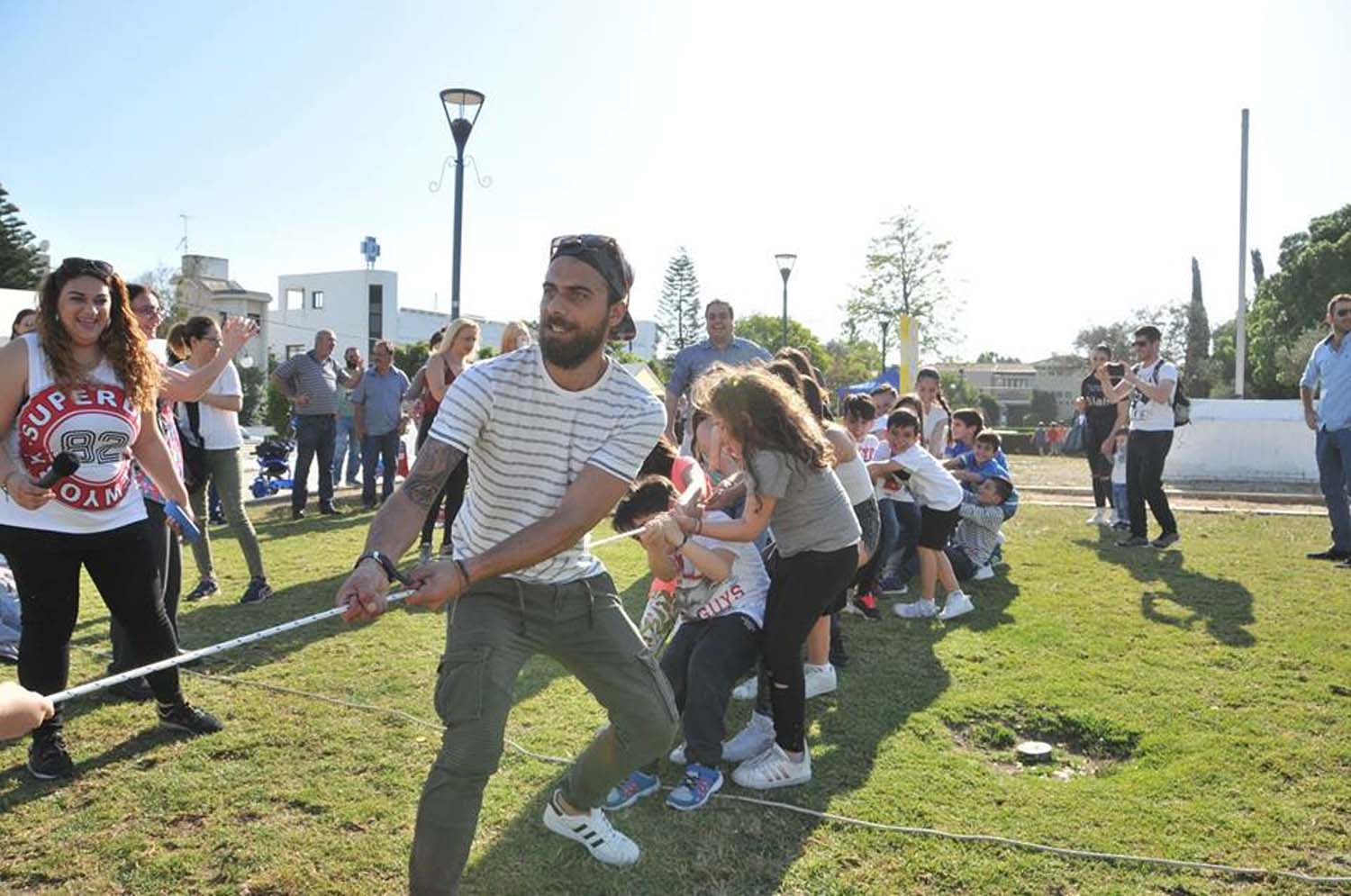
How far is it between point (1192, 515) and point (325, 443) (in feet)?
34.2

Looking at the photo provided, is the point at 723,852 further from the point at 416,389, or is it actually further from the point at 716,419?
the point at 416,389

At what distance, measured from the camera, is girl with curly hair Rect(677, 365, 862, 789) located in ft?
12.8

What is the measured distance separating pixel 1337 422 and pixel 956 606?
4.59 meters

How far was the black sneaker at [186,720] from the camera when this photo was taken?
4.31 metres

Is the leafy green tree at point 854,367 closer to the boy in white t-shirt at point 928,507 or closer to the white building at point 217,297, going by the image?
the white building at point 217,297

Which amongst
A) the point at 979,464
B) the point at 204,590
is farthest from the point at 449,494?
the point at 979,464

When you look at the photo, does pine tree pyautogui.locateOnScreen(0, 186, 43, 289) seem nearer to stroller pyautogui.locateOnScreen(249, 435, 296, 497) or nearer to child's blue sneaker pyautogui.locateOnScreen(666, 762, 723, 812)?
stroller pyautogui.locateOnScreen(249, 435, 296, 497)

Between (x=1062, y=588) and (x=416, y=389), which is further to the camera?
(x=416, y=389)

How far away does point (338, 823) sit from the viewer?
3.51 metres

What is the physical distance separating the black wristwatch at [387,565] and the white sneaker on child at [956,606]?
491cm

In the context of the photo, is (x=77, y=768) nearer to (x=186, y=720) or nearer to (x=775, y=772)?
(x=186, y=720)

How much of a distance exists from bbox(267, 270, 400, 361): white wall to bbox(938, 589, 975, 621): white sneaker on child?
7282 cm

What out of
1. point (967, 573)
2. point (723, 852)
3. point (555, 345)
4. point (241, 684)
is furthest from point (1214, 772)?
point (241, 684)

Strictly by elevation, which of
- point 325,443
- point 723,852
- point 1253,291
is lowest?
point 723,852
